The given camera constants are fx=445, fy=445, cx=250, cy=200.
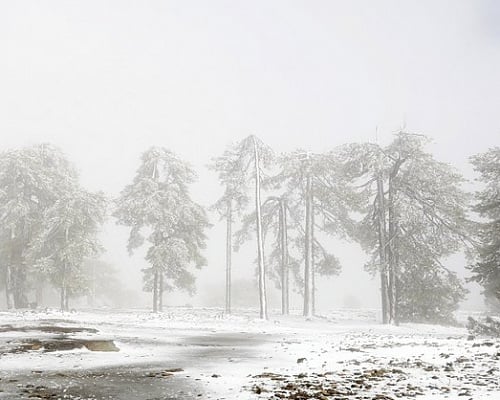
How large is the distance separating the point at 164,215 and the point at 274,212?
381 inches

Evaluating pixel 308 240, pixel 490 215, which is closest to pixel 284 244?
pixel 308 240

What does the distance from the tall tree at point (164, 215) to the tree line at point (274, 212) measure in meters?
0.08

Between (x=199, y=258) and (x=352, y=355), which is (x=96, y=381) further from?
(x=199, y=258)

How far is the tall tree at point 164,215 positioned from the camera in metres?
30.5

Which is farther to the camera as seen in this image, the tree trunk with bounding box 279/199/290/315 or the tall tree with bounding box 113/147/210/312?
the tree trunk with bounding box 279/199/290/315

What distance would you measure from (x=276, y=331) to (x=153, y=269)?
11.4 meters

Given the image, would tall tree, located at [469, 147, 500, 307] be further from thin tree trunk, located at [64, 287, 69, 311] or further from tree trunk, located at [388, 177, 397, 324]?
thin tree trunk, located at [64, 287, 69, 311]

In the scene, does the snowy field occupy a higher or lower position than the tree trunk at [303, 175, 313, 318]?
lower

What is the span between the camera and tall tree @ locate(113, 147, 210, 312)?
30.5m

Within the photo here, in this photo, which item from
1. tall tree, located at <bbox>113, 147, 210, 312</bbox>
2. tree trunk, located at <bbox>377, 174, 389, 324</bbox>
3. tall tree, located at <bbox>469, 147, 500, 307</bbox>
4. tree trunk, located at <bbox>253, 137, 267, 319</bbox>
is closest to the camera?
tall tree, located at <bbox>469, 147, 500, 307</bbox>

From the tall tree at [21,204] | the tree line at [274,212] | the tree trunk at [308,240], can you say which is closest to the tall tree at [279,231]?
the tree line at [274,212]

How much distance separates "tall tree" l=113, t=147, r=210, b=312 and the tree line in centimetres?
8

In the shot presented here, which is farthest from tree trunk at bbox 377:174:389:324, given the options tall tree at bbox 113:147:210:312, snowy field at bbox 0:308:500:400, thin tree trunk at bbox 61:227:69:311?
thin tree trunk at bbox 61:227:69:311

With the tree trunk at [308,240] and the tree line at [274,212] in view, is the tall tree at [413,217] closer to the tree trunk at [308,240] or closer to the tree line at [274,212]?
the tree line at [274,212]
